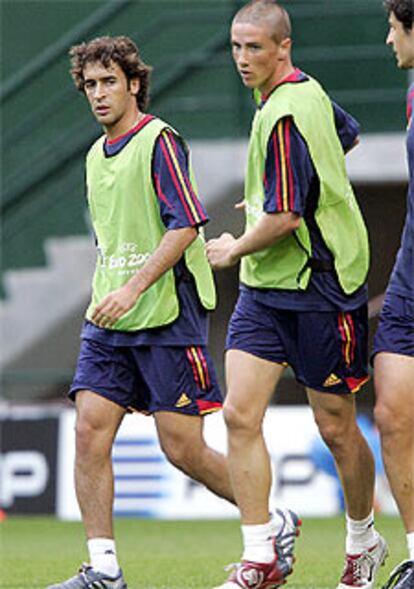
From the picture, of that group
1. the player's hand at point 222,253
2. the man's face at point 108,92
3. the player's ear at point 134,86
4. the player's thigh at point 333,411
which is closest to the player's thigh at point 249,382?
the player's thigh at point 333,411

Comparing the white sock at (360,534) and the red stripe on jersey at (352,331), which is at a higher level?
the red stripe on jersey at (352,331)

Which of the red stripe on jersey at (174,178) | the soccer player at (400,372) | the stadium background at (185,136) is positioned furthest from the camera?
the stadium background at (185,136)

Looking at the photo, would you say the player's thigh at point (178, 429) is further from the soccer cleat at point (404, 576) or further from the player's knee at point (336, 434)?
the soccer cleat at point (404, 576)

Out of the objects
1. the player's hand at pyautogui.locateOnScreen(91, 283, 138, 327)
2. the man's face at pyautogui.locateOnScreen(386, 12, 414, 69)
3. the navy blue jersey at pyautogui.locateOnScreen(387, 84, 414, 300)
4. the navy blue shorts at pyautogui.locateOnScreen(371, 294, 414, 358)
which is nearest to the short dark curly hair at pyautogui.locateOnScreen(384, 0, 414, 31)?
the man's face at pyautogui.locateOnScreen(386, 12, 414, 69)

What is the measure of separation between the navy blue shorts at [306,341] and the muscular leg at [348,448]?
62mm

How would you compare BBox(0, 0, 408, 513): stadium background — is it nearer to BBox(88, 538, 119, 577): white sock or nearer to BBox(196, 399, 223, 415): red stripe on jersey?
BBox(196, 399, 223, 415): red stripe on jersey

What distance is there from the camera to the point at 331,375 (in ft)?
24.8

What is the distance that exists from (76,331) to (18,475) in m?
3.41

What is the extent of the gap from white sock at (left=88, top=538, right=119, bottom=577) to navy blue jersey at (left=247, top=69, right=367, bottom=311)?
1236mm

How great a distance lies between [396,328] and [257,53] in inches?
49.0

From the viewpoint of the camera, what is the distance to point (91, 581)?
763 centimetres

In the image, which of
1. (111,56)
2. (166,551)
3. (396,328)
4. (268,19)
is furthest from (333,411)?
(166,551)

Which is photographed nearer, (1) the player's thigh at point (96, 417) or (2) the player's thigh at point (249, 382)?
(2) the player's thigh at point (249, 382)

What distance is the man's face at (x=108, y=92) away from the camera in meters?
8.02
